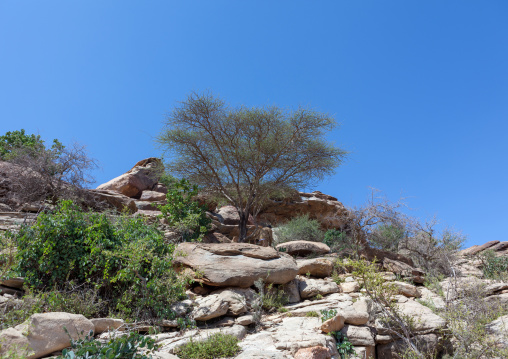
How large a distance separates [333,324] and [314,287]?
2.96m

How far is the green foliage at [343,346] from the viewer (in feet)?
22.0

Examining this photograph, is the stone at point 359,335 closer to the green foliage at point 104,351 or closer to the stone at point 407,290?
the stone at point 407,290

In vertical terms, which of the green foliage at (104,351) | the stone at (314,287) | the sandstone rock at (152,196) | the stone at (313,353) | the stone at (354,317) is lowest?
the stone at (313,353)

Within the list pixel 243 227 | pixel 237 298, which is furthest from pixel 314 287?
pixel 243 227

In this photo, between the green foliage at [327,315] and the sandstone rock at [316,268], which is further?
the sandstone rock at [316,268]

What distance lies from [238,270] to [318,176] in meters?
10.9

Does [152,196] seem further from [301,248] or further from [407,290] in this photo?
[407,290]

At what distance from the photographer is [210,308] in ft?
24.9

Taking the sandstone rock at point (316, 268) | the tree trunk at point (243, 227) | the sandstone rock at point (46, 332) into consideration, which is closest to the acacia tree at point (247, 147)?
the tree trunk at point (243, 227)

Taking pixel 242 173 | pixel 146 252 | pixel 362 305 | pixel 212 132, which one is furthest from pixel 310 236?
pixel 146 252

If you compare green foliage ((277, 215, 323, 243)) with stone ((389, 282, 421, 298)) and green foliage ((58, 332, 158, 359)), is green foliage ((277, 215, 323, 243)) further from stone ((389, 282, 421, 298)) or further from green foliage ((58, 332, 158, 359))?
green foliage ((58, 332, 158, 359))

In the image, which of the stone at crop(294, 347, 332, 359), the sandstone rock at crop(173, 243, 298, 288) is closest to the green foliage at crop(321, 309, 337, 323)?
the stone at crop(294, 347, 332, 359)

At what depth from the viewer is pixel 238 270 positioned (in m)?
8.88

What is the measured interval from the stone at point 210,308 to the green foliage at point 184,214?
481 centimetres
